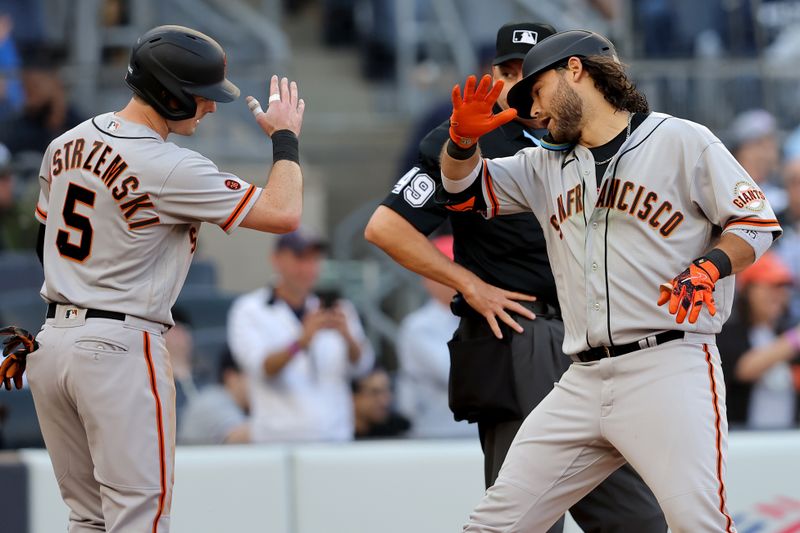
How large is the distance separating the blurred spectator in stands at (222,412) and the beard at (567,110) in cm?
370

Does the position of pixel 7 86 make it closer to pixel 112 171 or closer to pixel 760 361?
pixel 760 361

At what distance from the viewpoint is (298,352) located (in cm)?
753

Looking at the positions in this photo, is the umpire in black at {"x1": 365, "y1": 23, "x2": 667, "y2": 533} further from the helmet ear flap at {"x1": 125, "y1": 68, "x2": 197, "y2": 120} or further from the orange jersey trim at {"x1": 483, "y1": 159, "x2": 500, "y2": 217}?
the helmet ear flap at {"x1": 125, "y1": 68, "x2": 197, "y2": 120}

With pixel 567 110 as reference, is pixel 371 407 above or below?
below

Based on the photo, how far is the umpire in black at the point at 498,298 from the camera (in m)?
4.70

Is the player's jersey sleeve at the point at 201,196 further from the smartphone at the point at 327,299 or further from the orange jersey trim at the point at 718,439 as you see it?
the smartphone at the point at 327,299

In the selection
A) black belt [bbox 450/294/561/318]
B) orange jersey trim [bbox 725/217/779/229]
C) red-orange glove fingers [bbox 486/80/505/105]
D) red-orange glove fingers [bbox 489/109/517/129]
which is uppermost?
red-orange glove fingers [bbox 486/80/505/105]

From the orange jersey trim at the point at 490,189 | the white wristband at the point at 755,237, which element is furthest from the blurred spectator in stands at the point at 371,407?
the white wristband at the point at 755,237

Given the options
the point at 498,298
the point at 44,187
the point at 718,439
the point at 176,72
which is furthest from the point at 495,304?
the point at 44,187

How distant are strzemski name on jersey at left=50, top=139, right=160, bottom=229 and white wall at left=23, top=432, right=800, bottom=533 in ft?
6.63

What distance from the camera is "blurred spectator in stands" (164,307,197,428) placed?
7840 millimetres

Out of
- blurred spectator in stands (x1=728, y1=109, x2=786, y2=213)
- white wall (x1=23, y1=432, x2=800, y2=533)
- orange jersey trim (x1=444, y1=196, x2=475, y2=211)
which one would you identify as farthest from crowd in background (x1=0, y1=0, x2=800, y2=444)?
orange jersey trim (x1=444, y1=196, x2=475, y2=211)

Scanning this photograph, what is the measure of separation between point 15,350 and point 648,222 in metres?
2.08

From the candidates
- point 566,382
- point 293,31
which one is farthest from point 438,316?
point 293,31
